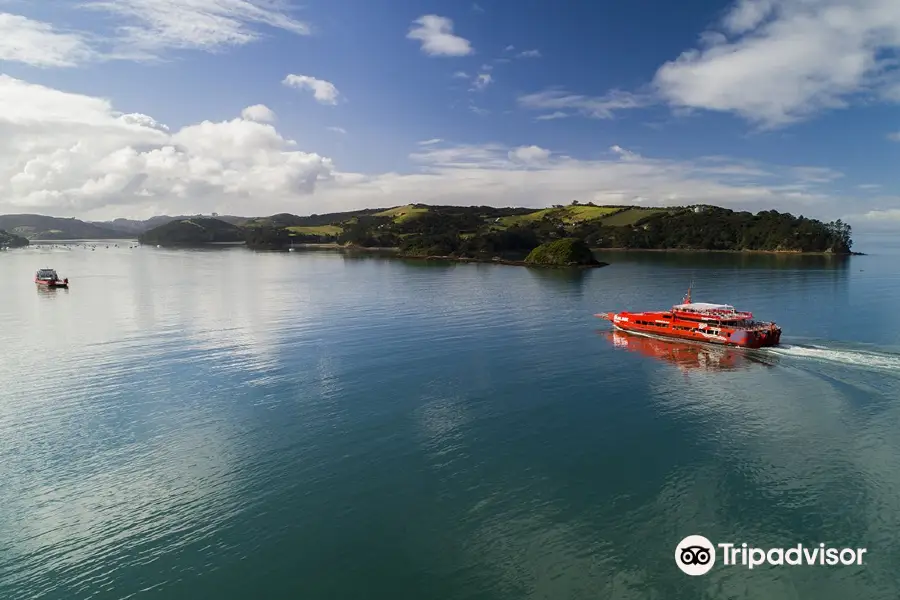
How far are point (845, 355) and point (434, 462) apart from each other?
46848 mm

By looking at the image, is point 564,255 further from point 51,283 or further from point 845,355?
point 51,283

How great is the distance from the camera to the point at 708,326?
209 ft

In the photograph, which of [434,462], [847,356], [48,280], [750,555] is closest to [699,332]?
[847,356]

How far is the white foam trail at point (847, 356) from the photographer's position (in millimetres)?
50094

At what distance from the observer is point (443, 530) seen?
80.2ft

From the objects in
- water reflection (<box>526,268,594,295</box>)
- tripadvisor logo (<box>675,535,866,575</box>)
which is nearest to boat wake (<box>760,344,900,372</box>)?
tripadvisor logo (<box>675,535,866,575</box>)

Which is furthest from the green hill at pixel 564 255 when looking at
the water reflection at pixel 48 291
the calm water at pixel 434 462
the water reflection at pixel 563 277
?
the water reflection at pixel 48 291

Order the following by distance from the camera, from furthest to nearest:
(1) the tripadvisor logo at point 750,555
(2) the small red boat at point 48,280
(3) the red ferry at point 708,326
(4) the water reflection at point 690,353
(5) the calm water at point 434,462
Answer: (2) the small red boat at point 48,280 < (3) the red ferry at point 708,326 < (4) the water reflection at point 690,353 < (1) the tripadvisor logo at point 750,555 < (5) the calm water at point 434,462

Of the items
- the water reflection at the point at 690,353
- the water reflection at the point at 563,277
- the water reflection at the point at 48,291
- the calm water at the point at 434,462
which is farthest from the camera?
the water reflection at the point at 563,277

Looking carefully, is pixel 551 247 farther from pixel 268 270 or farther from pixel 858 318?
pixel 858 318

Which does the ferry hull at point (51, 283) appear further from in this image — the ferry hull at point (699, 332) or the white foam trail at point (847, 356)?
the white foam trail at point (847, 356)

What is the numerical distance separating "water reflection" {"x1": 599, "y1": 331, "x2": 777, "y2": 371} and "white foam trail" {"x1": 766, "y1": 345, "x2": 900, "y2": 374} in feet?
10.1

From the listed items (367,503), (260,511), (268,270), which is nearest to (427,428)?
(367,503)

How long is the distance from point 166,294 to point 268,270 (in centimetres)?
6079
